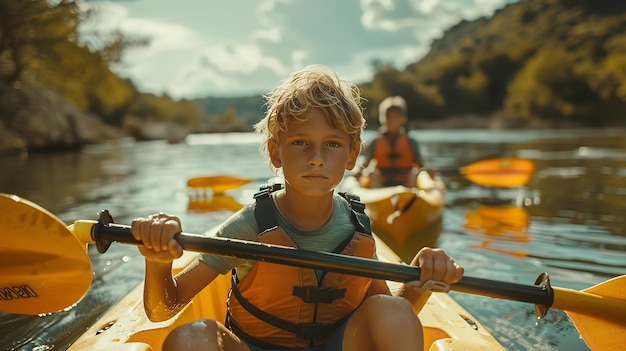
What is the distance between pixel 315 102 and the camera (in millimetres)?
1521

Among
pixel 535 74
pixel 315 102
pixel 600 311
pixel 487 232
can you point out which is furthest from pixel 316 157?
pixel 535 74

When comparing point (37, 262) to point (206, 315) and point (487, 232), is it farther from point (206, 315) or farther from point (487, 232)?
point (487, 232)

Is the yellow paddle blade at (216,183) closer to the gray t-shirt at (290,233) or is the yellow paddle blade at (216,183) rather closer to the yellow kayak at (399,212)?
the yellow kayak at (399,212)

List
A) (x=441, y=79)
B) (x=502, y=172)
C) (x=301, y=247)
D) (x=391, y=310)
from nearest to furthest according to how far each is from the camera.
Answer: (x=391, y=310)
(x=301, y=247)
(x=502, y=172)
(x=441, y=79)

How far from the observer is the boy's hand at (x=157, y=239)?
1.39 metres

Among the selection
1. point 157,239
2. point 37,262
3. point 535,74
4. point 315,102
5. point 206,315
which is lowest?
point 206,315

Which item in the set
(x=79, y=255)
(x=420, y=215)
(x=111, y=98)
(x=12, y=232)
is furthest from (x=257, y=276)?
(x=111, y=98)

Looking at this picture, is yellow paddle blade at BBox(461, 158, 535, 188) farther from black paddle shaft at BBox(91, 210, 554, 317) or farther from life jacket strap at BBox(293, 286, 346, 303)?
life jacket strap at BBox(293, 286, 346, 303)

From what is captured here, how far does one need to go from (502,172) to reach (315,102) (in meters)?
5.88

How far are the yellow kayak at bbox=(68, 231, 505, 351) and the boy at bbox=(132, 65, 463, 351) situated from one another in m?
0.29

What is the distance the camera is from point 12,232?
1.89 metres

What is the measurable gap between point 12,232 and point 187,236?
841 mm

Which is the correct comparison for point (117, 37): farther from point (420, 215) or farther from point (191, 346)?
point (191, 346)

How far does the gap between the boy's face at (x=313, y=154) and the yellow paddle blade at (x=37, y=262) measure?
33.6 inches
